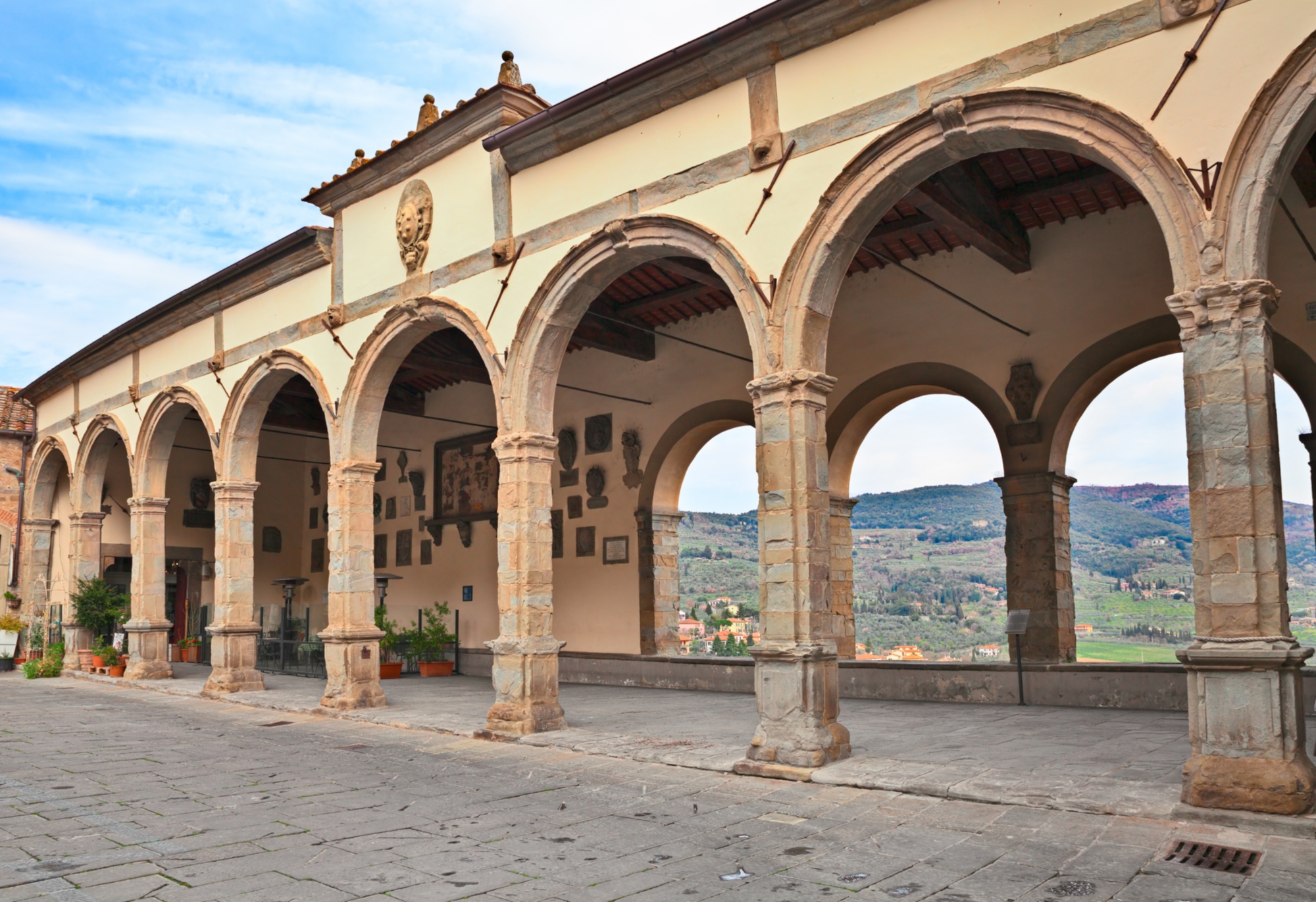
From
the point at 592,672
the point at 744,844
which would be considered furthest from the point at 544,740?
the point at 592,672

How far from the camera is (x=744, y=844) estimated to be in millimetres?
4930

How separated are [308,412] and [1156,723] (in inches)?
620

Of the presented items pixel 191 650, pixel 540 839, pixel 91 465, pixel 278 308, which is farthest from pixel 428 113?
pixel 191 650

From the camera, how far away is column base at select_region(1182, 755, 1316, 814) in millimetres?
4789

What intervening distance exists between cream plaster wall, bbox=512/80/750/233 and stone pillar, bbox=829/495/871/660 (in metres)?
4.94

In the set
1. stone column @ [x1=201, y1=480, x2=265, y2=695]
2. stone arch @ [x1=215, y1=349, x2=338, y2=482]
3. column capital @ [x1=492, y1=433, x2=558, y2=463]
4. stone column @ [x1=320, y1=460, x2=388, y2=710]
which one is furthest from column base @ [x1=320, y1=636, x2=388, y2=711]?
stone arch @ [x1=215, y1=349, x2=338, y2=482]

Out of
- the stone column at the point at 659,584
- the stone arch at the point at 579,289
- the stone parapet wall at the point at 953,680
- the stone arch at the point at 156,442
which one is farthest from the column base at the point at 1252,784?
the stone arch at the point at 156,442

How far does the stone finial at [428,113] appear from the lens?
1050 cm

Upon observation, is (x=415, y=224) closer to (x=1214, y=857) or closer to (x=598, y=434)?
(x=598, y=434)

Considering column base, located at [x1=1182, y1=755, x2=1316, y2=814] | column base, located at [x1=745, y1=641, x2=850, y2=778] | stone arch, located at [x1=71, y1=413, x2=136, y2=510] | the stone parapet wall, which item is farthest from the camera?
stone arch, located at [x1=71, y1=413, x2=136, y2=510]

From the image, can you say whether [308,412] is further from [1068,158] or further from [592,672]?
[1068,158]

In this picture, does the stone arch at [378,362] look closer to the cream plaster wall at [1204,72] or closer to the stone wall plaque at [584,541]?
the stone wall plaque at [584,541]

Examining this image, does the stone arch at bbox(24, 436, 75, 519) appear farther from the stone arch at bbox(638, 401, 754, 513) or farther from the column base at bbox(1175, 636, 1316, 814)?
the column base at bbox(1175, 636, 1316, 814)

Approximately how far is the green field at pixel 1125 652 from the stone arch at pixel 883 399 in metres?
2.43
